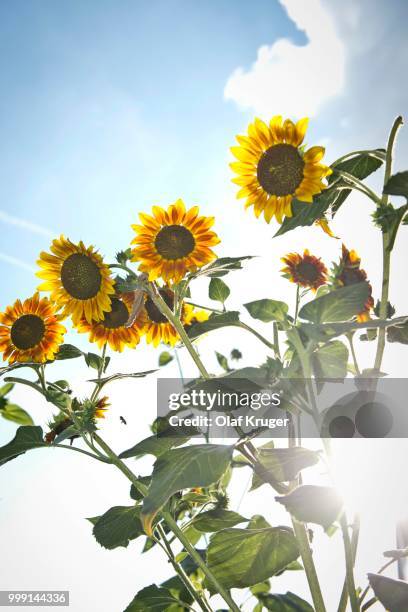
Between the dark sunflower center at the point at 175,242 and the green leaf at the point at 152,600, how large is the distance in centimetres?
71

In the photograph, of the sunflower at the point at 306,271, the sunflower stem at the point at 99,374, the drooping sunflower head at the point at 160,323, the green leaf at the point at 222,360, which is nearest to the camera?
the sunflower stem at the point at 99,374

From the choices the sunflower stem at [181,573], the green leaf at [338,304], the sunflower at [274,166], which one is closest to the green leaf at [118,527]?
the sunflower stem at [181,573]

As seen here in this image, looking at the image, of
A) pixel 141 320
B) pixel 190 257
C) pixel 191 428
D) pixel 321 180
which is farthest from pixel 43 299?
pixel 321 180

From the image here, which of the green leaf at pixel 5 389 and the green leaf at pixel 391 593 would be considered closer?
the green leaf at pixel 391 593

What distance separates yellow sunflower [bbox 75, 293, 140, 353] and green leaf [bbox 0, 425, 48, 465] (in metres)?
0.30

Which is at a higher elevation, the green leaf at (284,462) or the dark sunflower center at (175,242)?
the dark sunflower center at (175,242)

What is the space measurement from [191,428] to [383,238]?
1.52 feet

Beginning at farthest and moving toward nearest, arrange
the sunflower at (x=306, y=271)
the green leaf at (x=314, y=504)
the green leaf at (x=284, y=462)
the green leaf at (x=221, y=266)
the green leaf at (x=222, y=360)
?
1. the green leaf at (x=222, y=360)
2. the sunflower at (x=306, y=271)
3. the green leaf at (x=221, y=266)
4. the green leaf at (x=284, y=462)
5. the green leaf at (x=314, y=504)

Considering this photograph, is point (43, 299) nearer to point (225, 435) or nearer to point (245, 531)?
point (225, 435)

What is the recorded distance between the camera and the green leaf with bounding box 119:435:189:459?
912mm

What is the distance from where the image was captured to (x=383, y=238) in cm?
78

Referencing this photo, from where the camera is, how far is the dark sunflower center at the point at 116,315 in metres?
1.23

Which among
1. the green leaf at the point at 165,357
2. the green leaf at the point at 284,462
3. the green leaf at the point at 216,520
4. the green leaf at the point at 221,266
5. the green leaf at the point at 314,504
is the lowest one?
the green leaf at the point at 314,504

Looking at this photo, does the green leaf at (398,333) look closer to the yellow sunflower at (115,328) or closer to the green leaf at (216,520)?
the green leaf at (216,520)
